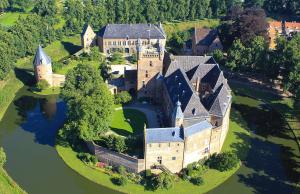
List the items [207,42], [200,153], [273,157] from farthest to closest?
[207,42], [273,157], [200,153]

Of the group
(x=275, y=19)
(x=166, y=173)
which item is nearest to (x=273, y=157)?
(x=166, y=173)

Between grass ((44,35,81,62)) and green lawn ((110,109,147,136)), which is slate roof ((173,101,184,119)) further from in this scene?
grass ((44,35,81,62))

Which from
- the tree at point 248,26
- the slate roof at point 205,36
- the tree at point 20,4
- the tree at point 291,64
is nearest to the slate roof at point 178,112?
the tree at point 291,64

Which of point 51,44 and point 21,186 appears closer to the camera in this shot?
point 21,186

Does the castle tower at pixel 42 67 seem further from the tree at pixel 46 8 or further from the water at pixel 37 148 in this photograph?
the tree at pixel 46 8

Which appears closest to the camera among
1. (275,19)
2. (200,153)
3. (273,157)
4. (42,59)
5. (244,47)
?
(200,153)

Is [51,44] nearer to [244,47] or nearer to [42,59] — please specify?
[42,59]

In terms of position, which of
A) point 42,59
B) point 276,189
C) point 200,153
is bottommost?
point 276,189
